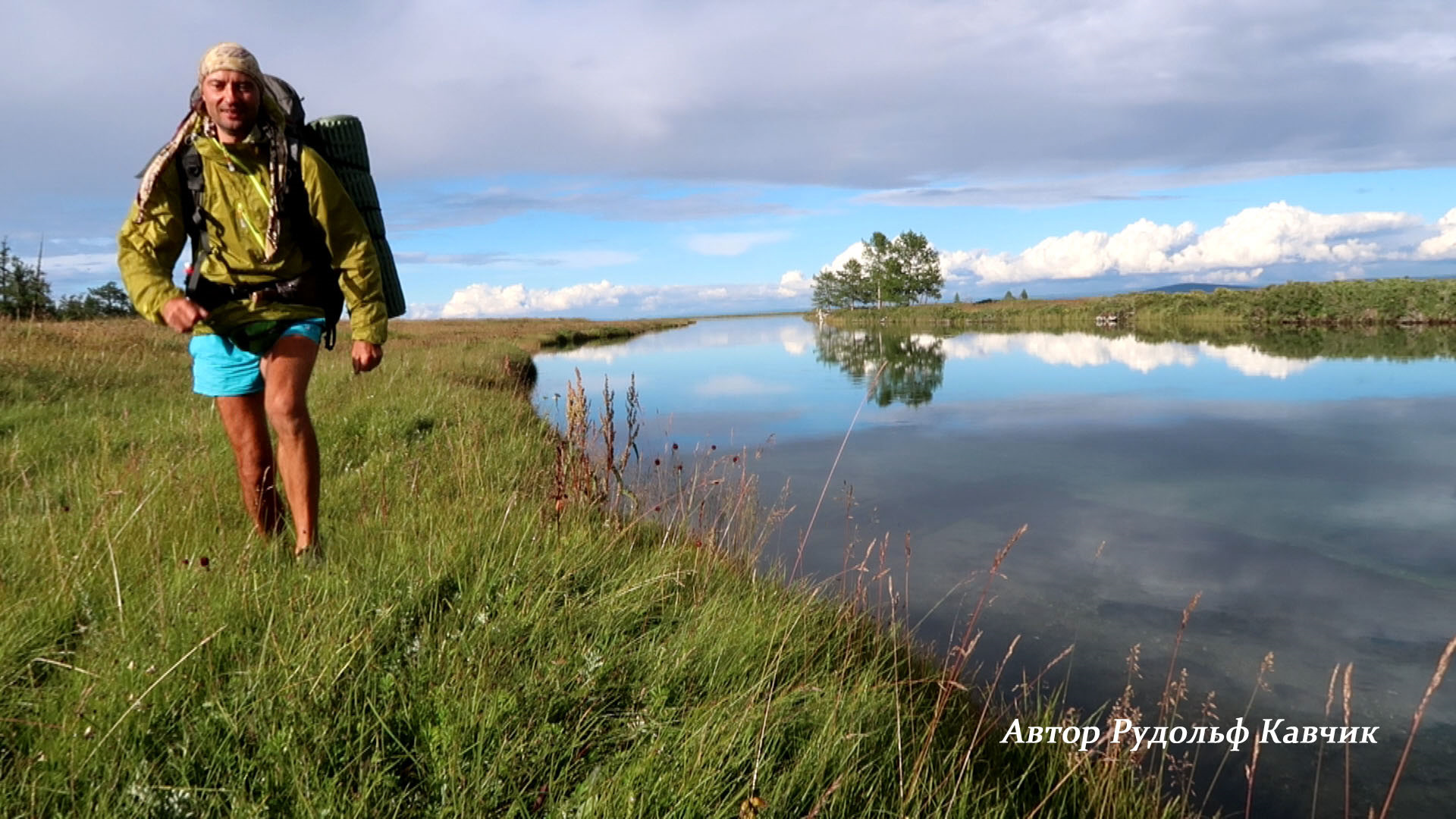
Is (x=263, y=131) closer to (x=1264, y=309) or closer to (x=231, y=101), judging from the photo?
(x=231, y=101)

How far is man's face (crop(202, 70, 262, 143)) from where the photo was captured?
2678 mm

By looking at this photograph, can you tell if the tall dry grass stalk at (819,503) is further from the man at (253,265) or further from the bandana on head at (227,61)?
the bandana on head at (227,61)

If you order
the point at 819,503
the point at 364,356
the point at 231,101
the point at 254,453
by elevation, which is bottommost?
the point at 819,503

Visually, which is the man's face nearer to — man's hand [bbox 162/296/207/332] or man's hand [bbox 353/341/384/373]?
man's hand [bbox 162/296/207/332]

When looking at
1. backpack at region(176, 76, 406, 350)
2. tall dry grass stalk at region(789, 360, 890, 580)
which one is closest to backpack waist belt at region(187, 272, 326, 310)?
backpack at region(176, 76, 406, 350)

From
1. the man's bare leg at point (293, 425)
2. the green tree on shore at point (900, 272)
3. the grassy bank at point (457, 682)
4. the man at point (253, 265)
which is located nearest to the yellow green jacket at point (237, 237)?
the man at point (253, 265)

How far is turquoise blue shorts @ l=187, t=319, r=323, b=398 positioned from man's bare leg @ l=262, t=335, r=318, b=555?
0.06 m

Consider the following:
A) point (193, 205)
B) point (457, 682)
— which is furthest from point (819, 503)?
point (193, 205)

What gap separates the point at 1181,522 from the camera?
6316 millimetres

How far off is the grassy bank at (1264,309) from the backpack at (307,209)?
4692 cm

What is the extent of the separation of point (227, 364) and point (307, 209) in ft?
2.17

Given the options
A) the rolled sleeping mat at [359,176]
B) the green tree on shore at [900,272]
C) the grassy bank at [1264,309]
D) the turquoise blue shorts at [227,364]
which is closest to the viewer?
the turquoise blue shorts at [227,364]

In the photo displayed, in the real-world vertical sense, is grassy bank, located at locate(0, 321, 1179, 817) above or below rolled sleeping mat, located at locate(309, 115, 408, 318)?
below

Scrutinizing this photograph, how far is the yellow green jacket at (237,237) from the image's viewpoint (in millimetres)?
2801
